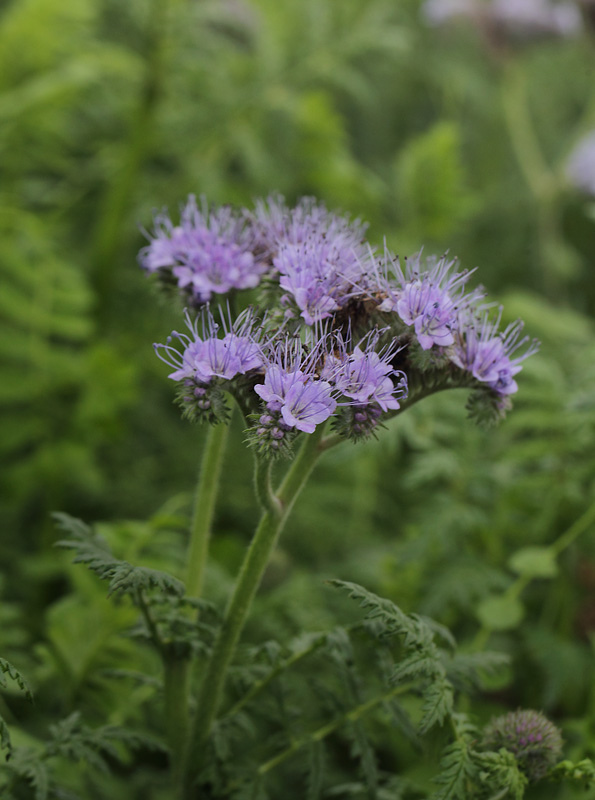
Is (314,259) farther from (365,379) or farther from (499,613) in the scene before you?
(499,613)

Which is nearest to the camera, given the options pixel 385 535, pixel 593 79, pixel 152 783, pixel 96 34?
pixel 152 783

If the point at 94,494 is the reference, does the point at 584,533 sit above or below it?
below

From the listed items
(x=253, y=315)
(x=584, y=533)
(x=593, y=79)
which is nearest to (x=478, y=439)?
(x=584, y=533)

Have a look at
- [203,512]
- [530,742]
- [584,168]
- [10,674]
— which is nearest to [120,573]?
[10,674]

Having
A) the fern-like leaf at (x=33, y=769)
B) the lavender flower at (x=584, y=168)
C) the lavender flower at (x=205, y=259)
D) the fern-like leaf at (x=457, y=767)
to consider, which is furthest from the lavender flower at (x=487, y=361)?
the lavender flower at (x=584, y=168)

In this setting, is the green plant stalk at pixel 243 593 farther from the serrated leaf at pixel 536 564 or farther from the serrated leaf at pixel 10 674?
the serrated leaf at pixel 536 564

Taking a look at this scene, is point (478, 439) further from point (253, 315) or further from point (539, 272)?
point (539, 272)
